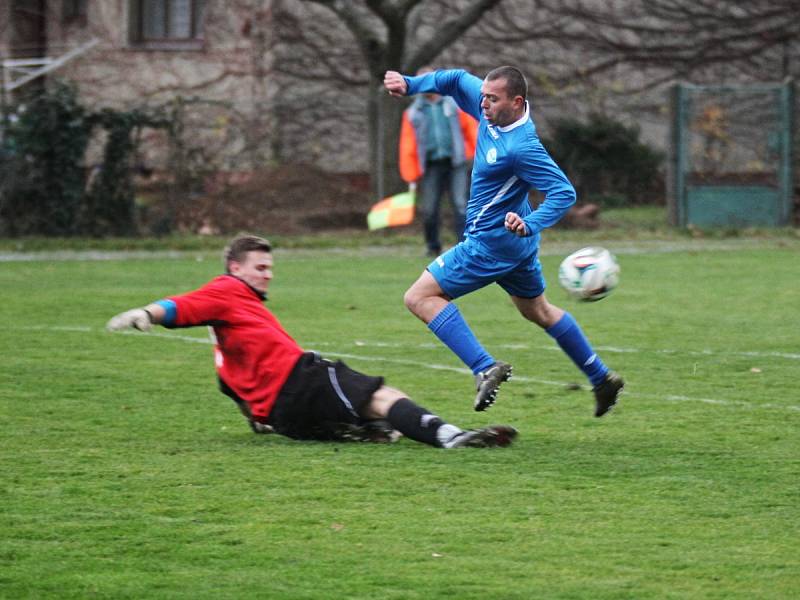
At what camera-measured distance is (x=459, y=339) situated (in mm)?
7305

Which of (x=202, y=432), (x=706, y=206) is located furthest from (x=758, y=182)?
(x=202, y=432)

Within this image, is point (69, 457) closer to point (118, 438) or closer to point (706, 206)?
point (118, 438)

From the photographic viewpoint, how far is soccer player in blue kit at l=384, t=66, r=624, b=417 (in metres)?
7.16

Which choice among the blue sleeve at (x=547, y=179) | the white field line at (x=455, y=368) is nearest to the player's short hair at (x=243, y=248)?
the blue sleeve at (x=547, y=179)

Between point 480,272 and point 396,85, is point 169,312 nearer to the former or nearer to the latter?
point 480,272

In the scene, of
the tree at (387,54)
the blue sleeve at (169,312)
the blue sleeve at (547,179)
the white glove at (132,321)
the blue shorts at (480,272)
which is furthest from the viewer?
the tree at (387,54)

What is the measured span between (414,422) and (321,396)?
45 cm

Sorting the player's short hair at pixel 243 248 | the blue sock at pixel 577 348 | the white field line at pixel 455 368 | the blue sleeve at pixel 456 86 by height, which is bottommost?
the white field line at pixel 455 368

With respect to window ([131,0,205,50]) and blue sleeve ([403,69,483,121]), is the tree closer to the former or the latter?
window ([131,0,205,50])

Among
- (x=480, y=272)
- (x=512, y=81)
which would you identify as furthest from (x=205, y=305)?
(x=512, y=81)

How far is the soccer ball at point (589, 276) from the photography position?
761 cm

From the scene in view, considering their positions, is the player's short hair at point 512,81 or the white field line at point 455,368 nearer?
the player's short hair at point 512,81

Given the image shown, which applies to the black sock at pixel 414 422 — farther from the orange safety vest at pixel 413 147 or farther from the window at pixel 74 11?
the window at pixel 74 11

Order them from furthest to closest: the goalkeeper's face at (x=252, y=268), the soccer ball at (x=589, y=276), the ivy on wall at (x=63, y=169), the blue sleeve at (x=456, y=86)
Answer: the ivy on wall at (x=63, y=169) → the blue sleeve at (x=456, y=86) → the soccer ball at (x=589, y=276) → the goalkeeper's face at (x=252, y=268)
